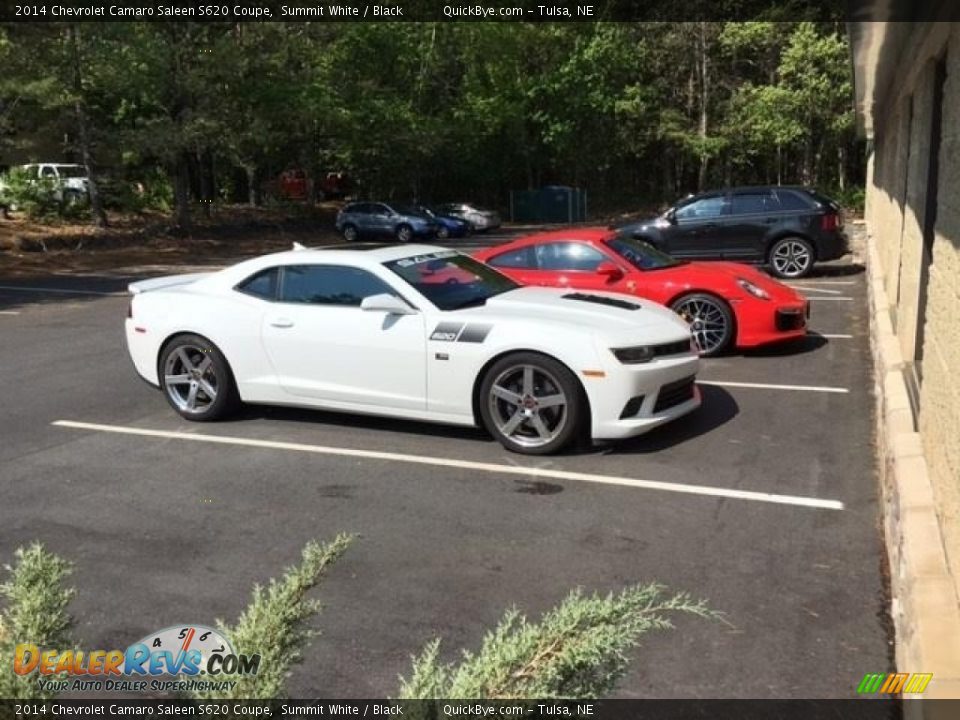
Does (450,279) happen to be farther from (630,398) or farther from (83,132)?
(83,132)

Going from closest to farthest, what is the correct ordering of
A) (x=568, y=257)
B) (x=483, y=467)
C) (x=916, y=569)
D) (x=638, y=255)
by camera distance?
(x=916, y=569) → (x=483, y=467) → (x=568, y=257) → (x=638, y=255)

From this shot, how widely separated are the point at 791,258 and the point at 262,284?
1083 centimetres

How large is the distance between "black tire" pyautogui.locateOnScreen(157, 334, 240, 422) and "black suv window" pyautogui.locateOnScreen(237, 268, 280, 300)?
520 mm

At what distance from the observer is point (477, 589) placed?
4137 millimetres

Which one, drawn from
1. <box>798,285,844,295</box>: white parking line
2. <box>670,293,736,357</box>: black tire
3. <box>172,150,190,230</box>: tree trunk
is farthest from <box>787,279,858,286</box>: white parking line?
<box>172,150,190,230</box>: tree trunk

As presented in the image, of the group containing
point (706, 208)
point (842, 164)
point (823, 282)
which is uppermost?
point (842, 164)

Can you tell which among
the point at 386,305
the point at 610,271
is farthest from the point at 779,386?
the point at 386,305

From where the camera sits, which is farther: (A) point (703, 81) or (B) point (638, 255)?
(A) point (703, 81)

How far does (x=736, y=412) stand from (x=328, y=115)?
26.5 meters

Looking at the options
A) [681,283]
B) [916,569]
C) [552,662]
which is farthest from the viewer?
[681,283]

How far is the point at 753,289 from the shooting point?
923 centimetres

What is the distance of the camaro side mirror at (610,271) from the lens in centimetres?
920

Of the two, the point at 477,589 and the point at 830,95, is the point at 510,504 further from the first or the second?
the point at 830,95

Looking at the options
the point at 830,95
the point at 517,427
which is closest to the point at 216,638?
the point at 517,427
